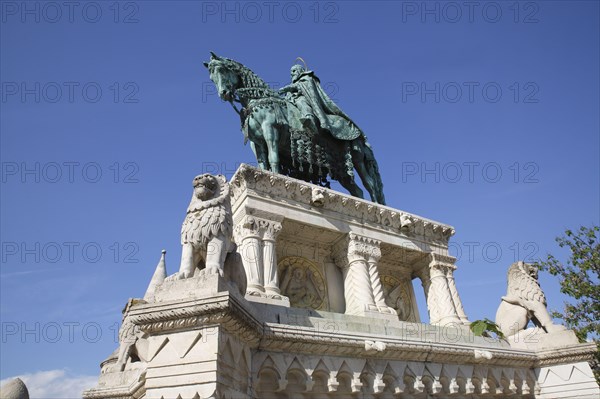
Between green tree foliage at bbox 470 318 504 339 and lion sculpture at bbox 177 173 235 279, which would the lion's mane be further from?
green tree foliage at bbox 470 318 504 339

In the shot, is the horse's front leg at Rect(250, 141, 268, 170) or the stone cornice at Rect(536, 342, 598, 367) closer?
the stone cornice at Rect(536, 342, 598, 367)

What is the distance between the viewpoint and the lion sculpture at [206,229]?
6703 millimetres

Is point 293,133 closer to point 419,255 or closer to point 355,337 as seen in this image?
Answer: point 419,255

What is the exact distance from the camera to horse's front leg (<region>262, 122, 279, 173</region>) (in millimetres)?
16906

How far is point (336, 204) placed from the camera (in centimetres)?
1683

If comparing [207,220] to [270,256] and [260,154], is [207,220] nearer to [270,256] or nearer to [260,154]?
[270,256]

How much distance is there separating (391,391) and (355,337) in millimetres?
1126

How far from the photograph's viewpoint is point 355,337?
7.33 meters

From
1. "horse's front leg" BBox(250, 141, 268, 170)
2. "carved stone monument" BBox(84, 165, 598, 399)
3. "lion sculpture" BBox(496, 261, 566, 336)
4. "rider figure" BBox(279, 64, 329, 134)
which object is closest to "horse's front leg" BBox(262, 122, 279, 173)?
"horse's front leg" BBox(250, 141, 268, 170)

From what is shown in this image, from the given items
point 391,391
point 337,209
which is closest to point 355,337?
point 391,391

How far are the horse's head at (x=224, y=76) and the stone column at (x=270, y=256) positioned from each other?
6039 mm

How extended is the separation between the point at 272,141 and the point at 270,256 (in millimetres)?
4902

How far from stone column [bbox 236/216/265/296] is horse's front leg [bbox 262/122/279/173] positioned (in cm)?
304

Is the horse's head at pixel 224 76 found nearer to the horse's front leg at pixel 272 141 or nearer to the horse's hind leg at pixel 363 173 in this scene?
the horse's front leg at pixel 272 141
